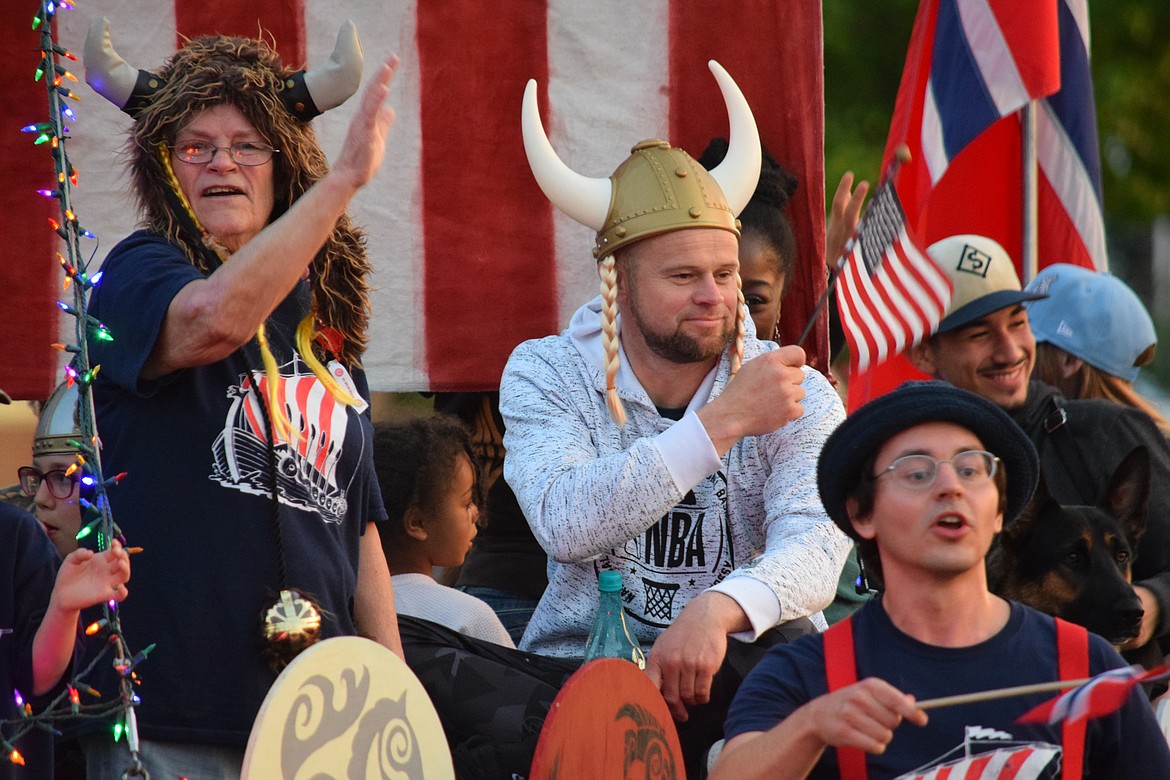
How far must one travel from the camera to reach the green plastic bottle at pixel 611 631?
3.71 metres

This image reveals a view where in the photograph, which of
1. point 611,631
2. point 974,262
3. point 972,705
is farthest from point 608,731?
point 974,262

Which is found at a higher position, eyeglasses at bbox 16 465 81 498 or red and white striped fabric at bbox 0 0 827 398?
red and white striped fabric at bbox 0 0 827 398

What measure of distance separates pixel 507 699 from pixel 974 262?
210cm

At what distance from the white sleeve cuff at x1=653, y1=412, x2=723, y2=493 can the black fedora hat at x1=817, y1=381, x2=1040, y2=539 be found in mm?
580

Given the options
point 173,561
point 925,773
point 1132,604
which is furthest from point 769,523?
point 173,561

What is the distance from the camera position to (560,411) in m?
4.00

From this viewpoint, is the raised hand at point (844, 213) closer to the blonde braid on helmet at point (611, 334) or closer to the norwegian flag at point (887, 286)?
the norwegian flag at point (887, 286)

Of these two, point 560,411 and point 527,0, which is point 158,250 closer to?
point 560,411

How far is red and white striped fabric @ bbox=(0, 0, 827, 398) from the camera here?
4.56m

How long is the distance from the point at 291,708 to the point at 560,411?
157cm

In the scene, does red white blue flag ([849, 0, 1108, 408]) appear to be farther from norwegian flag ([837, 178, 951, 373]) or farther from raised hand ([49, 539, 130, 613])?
raised hand ([49, 539, 130, 613])

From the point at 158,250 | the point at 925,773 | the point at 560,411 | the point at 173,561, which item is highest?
the point at 158,250

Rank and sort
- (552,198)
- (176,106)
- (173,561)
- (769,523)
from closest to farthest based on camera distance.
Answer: (173,561)
(176,106)
(769,523)
(552,198)

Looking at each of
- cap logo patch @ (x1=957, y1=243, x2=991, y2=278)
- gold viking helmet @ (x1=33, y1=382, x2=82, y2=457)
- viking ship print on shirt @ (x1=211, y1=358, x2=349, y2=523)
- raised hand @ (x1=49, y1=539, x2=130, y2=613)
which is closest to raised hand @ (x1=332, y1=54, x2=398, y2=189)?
viking ship print on shirt @ (x1=211, y1=358, x2=349, y2=523)
